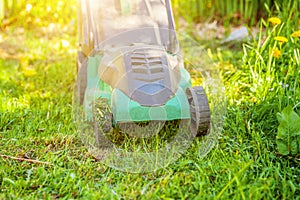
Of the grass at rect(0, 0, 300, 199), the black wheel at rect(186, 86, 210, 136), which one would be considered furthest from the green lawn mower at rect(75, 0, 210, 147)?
the grass at rect(0, 0, 300, 199)

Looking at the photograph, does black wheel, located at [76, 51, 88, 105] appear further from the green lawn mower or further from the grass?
the grass

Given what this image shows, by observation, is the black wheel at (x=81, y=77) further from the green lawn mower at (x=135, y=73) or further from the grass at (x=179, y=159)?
the grass at (x=179, y=159)

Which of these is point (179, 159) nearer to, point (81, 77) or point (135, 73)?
point (135, 73)

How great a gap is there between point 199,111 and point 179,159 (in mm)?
228

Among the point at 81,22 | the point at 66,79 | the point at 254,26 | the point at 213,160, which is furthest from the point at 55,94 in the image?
the point at 254,26

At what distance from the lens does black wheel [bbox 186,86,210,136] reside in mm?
2049

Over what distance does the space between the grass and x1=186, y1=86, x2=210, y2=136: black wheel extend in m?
0.11

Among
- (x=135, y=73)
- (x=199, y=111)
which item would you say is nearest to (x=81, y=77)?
(x=135, y=73)

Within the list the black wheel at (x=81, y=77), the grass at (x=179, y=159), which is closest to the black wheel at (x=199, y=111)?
the grass at (x=179, y=159)

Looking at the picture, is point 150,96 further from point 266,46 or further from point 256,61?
point 266,46

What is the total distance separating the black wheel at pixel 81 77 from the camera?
256 centimetres

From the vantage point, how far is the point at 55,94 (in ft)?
9.53

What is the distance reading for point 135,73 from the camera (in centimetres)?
206

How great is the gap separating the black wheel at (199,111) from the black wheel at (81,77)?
682 mm
